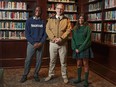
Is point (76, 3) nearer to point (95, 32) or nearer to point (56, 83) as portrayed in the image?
point (95, 32)

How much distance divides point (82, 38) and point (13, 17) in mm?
2363

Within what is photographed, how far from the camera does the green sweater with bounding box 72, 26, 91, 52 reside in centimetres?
425

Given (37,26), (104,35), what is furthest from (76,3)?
(37,26)

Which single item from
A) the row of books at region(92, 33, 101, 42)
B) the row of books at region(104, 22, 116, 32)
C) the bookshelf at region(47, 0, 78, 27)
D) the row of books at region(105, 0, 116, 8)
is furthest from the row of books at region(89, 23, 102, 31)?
the bookshelf at region(47, 0, 78, 27)

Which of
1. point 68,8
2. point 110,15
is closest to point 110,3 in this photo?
point 110,15

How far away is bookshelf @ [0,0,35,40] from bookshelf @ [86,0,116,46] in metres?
1.71

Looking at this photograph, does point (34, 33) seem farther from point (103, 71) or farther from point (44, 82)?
point (103, 71)

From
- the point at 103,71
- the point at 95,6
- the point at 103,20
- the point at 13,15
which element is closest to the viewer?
the point at 103,71

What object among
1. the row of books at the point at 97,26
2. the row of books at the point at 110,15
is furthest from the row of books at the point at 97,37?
the row of books at the point at 110,15

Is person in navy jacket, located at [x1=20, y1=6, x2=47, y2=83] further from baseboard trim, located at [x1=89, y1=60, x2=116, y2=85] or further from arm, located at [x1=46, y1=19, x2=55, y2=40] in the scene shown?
baseboard trim, located at [x1=89, y1=60, x2=116, y2=85]

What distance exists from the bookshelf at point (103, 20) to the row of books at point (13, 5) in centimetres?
183

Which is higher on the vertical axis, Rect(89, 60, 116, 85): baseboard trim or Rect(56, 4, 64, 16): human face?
Rect(56, 4, 64, 16): human face

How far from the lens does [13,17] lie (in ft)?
19.2

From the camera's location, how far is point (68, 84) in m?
4.42
